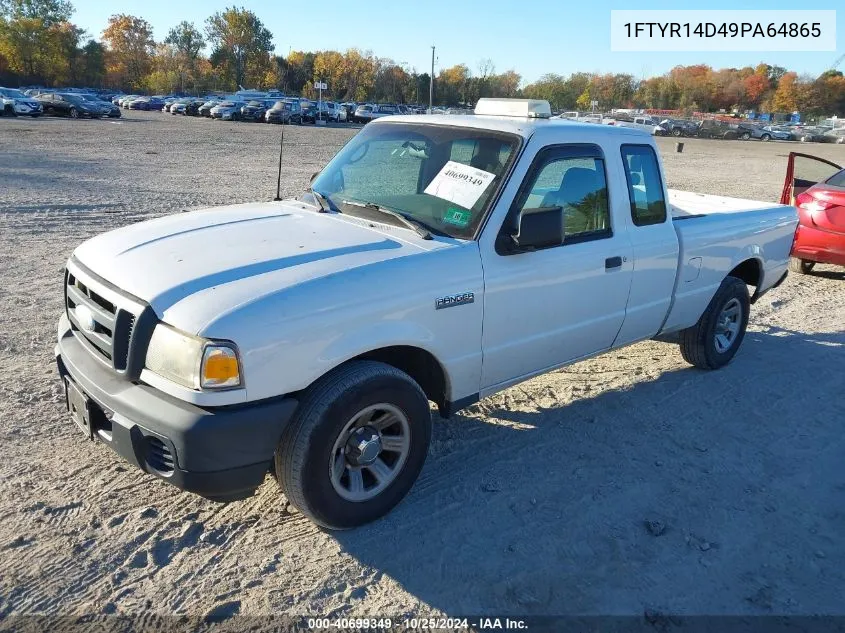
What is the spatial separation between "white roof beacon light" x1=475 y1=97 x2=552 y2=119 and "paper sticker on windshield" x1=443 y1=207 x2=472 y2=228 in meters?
1.18

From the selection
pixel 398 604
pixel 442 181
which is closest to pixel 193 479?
pixel 398 604

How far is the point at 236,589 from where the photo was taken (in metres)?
2.97

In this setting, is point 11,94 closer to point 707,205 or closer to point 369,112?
point 369,112

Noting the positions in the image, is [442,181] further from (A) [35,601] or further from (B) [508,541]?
(A) [35,601]

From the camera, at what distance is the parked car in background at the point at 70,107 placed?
42.3m

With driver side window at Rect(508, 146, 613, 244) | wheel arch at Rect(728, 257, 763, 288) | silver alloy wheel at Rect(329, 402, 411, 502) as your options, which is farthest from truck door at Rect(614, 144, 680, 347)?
silver alloy wheel at Rect(329, 402, 411, 502)

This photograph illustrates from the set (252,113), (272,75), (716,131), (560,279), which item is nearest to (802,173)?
(560,279)

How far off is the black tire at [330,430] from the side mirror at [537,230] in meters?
0.97

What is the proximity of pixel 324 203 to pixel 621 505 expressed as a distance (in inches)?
98.9

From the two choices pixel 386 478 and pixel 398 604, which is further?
pixel 386 478

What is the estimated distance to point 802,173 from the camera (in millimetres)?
10094

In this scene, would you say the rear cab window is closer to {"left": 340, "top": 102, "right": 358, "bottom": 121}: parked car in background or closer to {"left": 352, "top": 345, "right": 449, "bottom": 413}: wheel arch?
{"left": 352, "top": 345, "right": 449, "bottom": 413}: wheel arch

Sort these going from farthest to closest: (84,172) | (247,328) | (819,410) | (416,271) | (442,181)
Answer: (84,172), (819,410), (442,181), (416,271), (247,328)

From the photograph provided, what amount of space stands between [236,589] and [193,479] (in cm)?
54
